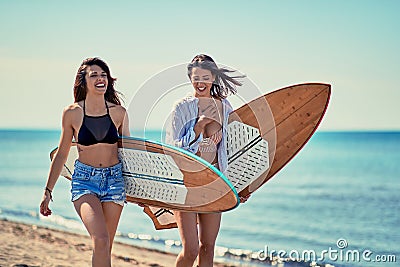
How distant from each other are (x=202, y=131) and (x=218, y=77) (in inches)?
15.6

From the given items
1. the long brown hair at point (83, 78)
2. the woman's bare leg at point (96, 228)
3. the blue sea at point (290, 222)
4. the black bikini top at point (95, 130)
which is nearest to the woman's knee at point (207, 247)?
the woman's bare leg at point (96, 228)

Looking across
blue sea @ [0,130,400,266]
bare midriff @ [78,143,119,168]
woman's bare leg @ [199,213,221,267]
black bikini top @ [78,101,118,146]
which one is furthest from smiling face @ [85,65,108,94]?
blue sea @ [0,130,400,266]

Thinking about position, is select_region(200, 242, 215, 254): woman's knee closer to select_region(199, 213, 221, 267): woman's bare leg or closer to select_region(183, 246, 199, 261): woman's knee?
select_region(199, 213, 221, 267): woman's bare leg

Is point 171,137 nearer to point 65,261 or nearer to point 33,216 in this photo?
point 65,261

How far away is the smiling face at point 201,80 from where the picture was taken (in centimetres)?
456

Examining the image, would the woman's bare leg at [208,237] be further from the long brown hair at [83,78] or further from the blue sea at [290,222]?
the blue sea at [290,222]

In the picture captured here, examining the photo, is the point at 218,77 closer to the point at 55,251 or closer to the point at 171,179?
the point at 171,179

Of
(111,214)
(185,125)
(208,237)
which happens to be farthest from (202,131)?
(111,214)

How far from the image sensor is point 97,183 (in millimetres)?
4273

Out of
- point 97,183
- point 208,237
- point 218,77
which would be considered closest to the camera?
point 97,183

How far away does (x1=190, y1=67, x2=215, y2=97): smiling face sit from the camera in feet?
15.0

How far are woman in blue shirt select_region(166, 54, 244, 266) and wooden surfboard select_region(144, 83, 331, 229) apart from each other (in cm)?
25

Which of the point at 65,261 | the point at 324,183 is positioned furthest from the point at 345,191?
the point at 65,261

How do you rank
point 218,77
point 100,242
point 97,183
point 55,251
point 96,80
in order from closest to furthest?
point 100,242 < point 97,183 < point 96,80 < point 218,77 < point 55,251
